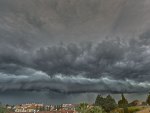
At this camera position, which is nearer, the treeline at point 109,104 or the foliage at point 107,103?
the treeline at point 109,104

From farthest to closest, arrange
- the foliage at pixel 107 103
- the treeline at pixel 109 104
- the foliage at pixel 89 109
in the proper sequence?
the foliage at pixel 107 103, the treeline at pixel 109 104, the foliage at pixel 89 109

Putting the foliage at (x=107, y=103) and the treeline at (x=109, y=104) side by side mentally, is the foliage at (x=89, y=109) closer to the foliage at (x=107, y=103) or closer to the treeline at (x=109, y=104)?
the treeline at (x=109, y=104)

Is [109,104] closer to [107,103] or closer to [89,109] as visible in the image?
[107,103]

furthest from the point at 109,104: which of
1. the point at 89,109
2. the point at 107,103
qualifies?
the point at 89,109

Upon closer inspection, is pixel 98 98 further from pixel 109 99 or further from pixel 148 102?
pixel 148 102

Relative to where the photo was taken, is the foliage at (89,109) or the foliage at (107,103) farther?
the foliage at (107,103)

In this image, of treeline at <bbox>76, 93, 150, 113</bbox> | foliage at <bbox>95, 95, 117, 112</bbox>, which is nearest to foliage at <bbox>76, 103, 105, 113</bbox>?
treeline at <bbox>76, 93, 150, 113</bbox>

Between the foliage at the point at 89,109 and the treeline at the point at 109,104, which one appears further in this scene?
the treeline at the point at 109,104

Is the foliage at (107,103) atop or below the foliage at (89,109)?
atop

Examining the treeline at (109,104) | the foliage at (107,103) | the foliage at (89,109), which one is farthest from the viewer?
the foliage at (107,103)

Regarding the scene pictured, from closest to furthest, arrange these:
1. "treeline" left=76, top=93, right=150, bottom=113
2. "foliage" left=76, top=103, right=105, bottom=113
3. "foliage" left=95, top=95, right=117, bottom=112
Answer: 1. "foliage" left=76, top=103, right=105, bottom=113
2. "treeline" left=76, top=93, right=150, bottom=113
3. "foliage" left=95, top=95, right=117, bottom=112

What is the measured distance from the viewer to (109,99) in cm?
14550

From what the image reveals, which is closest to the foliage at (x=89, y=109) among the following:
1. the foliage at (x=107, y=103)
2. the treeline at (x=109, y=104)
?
the treeline at (x=109, y=104)

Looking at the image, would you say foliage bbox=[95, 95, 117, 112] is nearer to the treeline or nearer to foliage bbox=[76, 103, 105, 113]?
the treeline
